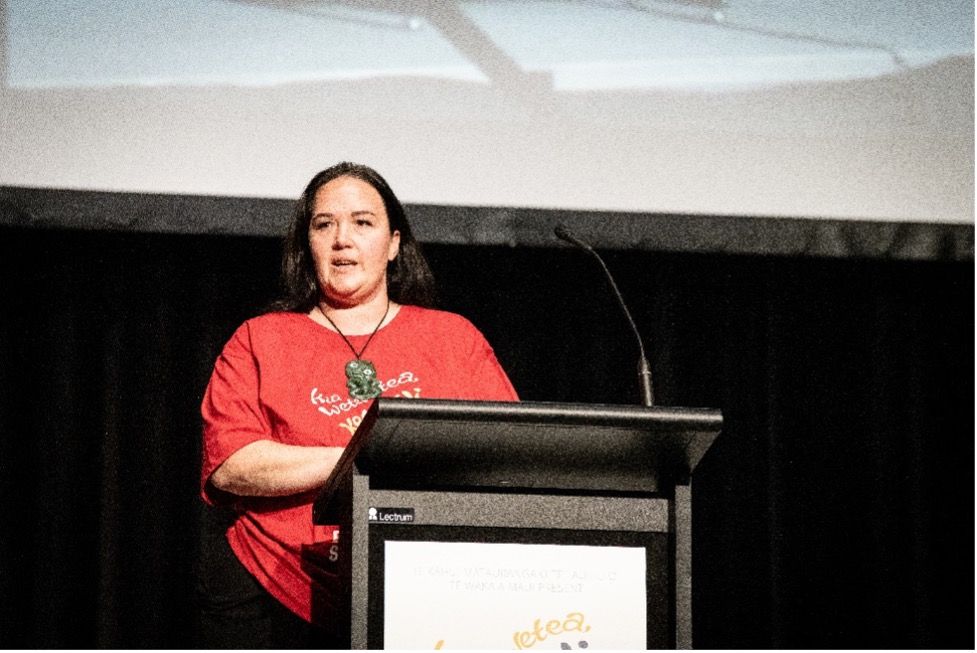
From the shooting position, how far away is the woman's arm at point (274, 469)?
1.78 metres

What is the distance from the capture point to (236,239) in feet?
10.0

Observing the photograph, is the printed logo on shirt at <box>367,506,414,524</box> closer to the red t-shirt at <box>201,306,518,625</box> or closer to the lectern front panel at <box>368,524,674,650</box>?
the lectern front panel at <box>368,524,674,650</box>

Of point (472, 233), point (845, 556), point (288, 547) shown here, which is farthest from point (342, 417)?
point (845, 556)

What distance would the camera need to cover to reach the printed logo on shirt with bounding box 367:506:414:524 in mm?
1475

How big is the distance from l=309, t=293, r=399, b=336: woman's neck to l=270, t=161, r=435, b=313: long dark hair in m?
0.05

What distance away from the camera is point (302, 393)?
2014 millimetres

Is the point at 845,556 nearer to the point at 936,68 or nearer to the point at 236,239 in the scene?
the point at 936,68

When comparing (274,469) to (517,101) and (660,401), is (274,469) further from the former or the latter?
(660,401)

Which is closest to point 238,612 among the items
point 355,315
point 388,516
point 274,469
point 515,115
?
point 274,469

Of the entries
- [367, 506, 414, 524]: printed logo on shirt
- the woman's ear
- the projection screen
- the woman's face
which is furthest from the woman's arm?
the projection screen

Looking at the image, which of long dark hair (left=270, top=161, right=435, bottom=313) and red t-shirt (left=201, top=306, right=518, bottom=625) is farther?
long dark hair (left=270, top=161, right=435, bottom=313)

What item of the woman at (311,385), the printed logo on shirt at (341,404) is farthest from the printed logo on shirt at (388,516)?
the printed logo on shirt at (341,404)

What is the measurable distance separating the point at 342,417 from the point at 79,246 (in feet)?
4.61

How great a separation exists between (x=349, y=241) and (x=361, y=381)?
0.31 m
